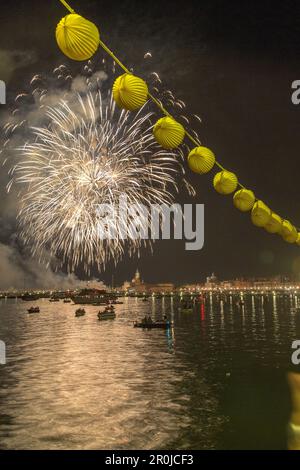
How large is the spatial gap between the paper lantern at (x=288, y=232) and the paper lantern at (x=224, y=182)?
2735 mm

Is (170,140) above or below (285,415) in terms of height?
above

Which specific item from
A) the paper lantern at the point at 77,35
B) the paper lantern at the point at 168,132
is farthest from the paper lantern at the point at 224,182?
the paper lantern at the point at 77,35

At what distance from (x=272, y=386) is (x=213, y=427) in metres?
7.82

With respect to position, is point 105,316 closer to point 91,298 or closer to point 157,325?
point 157,325

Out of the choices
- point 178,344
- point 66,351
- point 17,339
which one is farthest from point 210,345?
point 17,339

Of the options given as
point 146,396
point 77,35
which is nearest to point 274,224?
point 77,35

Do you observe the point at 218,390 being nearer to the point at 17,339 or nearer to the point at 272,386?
the point at 272,386

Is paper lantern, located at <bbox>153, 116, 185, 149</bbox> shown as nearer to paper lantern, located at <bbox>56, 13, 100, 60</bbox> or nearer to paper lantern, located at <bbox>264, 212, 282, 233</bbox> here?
paper lantern, located at <bbox>56, 13, 100, 60</bbox>

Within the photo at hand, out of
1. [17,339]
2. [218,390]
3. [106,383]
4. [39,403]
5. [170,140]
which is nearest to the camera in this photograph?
[170,140]

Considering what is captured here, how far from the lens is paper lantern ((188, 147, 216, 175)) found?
7.38m

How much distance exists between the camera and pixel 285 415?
16.2 metres

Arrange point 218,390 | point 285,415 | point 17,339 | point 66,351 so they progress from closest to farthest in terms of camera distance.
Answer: point 285,415, point 218,390, point 66,351, point 17,339

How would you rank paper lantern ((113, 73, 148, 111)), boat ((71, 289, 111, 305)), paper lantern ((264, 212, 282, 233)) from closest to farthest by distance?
paper lantern ((113, 73, 148, 111)) → paper lantern ((264, 212, 282, 233)) → boat ((71, 289, 111, 305))

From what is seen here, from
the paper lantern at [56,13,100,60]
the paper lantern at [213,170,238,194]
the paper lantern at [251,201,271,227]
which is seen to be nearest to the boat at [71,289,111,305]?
the paper lantern at [251,201,271,227]
